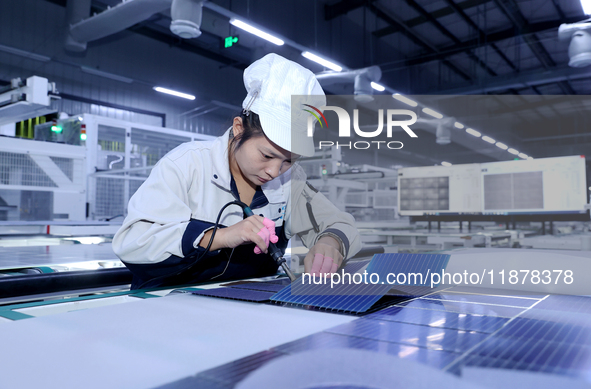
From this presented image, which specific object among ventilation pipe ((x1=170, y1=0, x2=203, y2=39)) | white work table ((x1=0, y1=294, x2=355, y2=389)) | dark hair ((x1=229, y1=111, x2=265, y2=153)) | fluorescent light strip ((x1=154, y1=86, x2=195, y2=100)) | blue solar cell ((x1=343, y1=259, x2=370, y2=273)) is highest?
fluorescent light strip ((x1=154, y1=86, x2=195, y2=100))

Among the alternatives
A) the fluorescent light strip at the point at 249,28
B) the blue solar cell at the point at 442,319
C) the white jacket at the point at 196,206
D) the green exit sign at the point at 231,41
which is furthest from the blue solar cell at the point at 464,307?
the green exit sign at the point at 231,41

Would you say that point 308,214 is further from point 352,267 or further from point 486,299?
point 486,299

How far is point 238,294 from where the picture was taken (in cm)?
80

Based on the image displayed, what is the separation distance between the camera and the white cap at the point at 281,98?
109cm

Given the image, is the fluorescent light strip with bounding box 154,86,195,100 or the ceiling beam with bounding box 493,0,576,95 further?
the fluorescent light strip with bounding box 154,86,195,100

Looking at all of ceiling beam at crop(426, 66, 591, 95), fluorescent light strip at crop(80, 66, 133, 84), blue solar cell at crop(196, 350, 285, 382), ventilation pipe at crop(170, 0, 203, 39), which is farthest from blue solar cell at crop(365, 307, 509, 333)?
ceiling beam at crop(426, 66, 591, 95)

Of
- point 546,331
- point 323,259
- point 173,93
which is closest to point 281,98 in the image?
point 323,259

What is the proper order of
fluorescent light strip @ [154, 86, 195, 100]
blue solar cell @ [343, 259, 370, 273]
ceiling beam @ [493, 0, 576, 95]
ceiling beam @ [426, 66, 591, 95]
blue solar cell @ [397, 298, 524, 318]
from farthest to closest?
fluorescent light strip @ [154, 86, 195, 100] < ceiling beam @ [426, 66, 591, 95] < ceiling beam @ [493, 0, 576, 95] < blue solar cell @ [343, 259, 370, 273] < blue solar cell @ [397, 298, 524, 318]

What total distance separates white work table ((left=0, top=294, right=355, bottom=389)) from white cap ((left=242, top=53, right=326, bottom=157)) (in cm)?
51

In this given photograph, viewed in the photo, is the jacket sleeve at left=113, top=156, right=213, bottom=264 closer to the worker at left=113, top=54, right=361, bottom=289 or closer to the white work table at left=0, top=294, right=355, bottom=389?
the worker at left=113, top=54, right=361, bottom=289

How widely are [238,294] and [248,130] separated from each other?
521 millimetres

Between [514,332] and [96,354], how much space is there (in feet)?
1.66

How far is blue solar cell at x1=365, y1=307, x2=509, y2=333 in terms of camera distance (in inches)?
22.7

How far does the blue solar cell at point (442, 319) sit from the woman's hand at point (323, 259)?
301 mm
